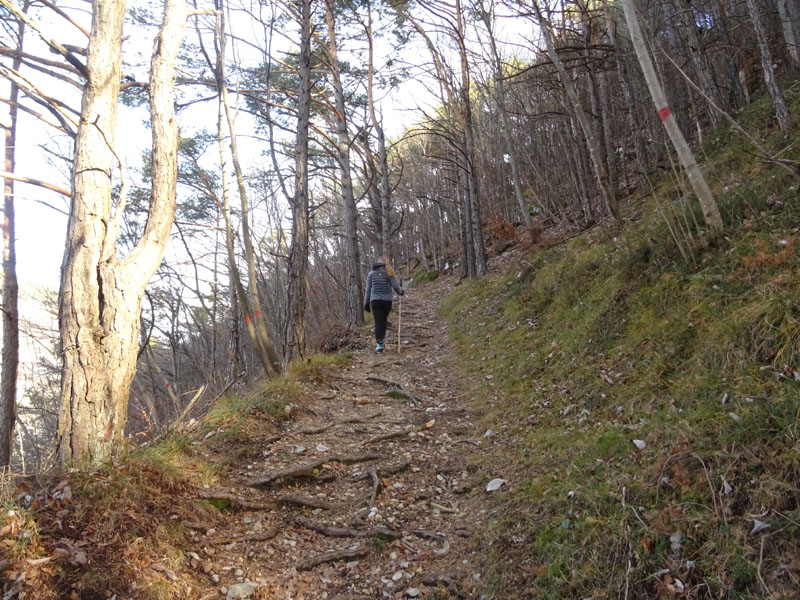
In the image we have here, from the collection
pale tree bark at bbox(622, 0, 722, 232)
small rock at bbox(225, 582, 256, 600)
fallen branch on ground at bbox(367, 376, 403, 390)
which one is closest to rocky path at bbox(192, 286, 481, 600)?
small rock at bbox(225, 582, 256, 600)

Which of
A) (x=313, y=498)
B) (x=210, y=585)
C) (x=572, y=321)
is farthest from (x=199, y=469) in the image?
(x=572, y=321)

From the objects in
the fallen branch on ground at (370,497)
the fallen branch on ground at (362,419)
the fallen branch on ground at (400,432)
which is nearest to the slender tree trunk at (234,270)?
the fallen branch on ground at (362,419)

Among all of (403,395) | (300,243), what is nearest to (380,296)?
(300,243)

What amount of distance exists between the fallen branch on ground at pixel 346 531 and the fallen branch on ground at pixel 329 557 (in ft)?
0.60

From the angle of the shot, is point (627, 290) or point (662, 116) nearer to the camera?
point (662, 116)

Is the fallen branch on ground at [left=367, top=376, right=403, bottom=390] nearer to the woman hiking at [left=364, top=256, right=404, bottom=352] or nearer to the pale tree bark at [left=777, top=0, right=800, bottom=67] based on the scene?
the woman hiking at [left=364, top=256, right=404, bottom=352]

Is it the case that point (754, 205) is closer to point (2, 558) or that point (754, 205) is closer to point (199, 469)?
point (199, 469)

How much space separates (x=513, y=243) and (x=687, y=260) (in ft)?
41.0

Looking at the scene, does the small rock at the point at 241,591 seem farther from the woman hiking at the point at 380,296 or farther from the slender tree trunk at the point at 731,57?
the slender tree trunk at the point at 731,57

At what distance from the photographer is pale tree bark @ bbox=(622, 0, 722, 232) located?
183 inches

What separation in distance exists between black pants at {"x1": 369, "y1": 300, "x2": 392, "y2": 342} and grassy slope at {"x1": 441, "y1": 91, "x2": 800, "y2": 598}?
345cm

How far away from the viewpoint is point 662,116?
192 inches

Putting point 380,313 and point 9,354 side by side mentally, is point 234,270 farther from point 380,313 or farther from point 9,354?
point 9,354

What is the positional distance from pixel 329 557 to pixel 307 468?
1.19 metres
